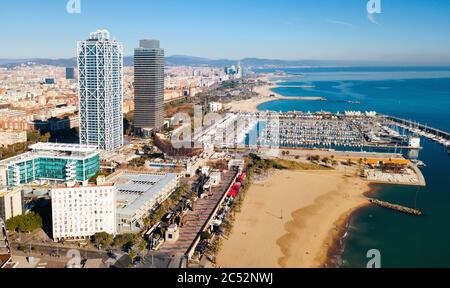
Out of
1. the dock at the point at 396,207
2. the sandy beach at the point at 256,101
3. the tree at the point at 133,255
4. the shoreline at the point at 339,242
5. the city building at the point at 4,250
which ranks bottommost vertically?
the shoreline at the point at 339,242

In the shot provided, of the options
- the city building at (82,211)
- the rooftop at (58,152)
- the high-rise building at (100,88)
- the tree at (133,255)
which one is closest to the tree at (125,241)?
→ the tree at (133,255)

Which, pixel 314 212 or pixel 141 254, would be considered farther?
pixel 314 212

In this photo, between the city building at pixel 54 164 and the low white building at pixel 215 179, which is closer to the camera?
the city building at pixel 54 164

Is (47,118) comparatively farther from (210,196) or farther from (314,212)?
(314,212)

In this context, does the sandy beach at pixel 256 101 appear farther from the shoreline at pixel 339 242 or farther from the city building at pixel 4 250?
the city building at pixel 4 250

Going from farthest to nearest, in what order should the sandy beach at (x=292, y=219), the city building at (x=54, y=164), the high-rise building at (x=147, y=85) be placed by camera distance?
the high-rise building at (x=147, y=85) < the city building at (x=54, y=164) < the sandy beach at (x=292, y=219)
